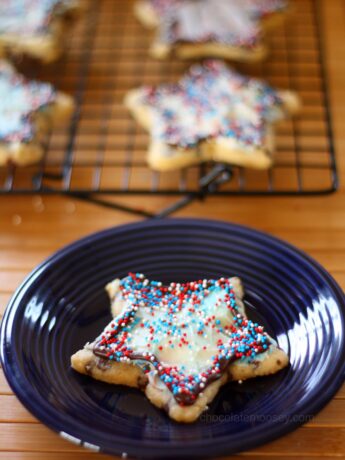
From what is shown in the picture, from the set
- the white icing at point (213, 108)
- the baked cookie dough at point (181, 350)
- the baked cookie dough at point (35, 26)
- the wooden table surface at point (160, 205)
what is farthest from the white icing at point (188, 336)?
the baked cookie dough at point (35, 26)

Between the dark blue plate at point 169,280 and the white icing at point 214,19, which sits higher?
the white icing at point 214,19

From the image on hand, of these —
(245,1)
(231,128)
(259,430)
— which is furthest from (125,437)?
(245,1)

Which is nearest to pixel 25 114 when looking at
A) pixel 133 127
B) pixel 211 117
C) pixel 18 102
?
pixel 18 102

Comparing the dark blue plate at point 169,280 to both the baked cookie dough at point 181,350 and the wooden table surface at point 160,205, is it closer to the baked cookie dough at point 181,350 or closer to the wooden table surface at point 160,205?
the baked cookie dough at point 181,350

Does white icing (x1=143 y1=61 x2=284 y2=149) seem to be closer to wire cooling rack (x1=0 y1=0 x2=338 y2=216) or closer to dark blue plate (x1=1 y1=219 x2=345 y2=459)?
wire cooling rack (x1=0 y1=0 x2=338 y2=216)

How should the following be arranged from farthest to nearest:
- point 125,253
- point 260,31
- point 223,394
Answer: point 260,31
point 125,253
point 223,394

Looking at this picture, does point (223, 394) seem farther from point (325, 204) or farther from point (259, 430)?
point (325, 204)

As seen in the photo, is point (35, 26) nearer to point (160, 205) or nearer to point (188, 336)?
point (160, 205)
